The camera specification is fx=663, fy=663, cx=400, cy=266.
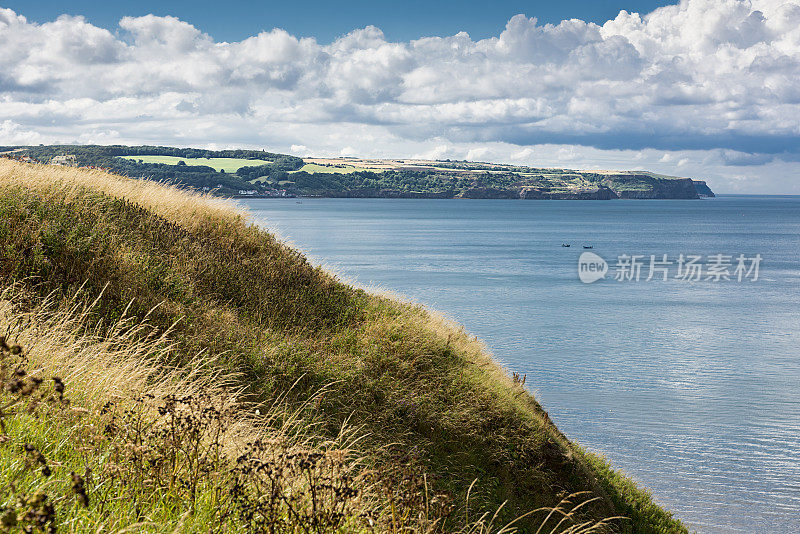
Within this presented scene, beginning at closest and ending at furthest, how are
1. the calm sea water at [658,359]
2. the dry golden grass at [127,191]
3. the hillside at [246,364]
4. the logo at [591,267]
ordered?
the hillside at [246,364], the dry golden grass at [127,191], the calm sea water at [658,359], the logo at [591,267]

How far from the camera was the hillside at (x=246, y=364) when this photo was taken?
714 centimetres

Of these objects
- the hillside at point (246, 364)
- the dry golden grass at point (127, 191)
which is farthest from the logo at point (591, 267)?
the hillside at point (246, 364)

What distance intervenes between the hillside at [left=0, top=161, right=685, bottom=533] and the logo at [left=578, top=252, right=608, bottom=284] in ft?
202

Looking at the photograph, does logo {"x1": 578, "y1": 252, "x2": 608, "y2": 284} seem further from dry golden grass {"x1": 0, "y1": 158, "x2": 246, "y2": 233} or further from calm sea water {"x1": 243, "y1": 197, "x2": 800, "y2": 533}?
dry golden grass {"x1": 0, "y1": 158, "x2": 246, "y2": 233}

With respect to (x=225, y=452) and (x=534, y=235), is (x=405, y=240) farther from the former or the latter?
(x=225, y=452)

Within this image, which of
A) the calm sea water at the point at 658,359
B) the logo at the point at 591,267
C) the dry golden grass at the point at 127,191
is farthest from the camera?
the logo at the point at 591,267

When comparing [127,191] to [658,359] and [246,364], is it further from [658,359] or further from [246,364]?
[658,359]

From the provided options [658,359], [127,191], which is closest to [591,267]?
[658,359]

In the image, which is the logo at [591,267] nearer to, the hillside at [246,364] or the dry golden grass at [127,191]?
the dry golden grass at [127,191]

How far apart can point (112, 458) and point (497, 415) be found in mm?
9772

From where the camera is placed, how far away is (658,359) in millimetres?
40469

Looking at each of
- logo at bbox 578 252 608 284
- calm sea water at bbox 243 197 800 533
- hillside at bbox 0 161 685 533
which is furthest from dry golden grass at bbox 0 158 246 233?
logo at bbox 578 252 608 284

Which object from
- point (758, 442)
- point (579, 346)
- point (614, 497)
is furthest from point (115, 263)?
point (579, 346)

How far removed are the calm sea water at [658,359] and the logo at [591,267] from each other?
127 cm
